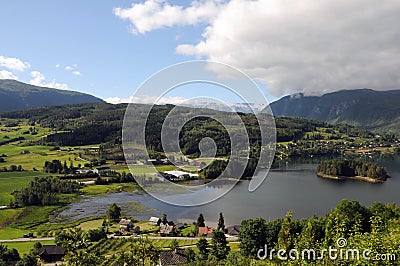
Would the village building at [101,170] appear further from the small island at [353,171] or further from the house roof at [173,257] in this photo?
the house roof at [173,257]

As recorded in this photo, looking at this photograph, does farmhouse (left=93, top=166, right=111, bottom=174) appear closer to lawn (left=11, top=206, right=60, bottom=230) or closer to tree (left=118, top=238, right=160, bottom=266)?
lawn (left=11, top=206, right=60, bottom=230)

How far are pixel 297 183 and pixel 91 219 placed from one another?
2670 cm

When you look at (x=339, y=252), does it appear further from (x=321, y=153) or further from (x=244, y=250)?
(x=321, y=153)

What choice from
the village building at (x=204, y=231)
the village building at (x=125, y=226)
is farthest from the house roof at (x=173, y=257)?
the village building at (x=125, y=226)

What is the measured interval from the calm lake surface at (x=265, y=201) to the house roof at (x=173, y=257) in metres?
8.48

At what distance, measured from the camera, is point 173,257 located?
17453 mm

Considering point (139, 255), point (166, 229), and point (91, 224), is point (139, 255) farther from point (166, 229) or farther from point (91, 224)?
point (91, 224)

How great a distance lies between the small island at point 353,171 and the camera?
1811 inches

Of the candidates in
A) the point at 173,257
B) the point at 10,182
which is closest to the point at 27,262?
the point at 173,257

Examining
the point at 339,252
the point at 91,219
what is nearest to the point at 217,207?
the point at 91,219

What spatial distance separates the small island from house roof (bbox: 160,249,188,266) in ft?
120

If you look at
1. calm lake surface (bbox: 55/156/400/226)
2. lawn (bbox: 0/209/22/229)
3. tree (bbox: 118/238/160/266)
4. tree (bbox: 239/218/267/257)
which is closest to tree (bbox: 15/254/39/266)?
tree (bbox: 239/218/267/257)

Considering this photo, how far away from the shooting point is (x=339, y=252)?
6.80 m

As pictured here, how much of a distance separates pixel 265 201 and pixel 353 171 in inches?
931
